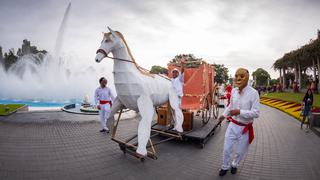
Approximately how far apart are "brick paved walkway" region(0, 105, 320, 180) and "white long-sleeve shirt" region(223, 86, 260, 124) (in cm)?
108

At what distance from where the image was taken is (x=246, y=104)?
3.47 m

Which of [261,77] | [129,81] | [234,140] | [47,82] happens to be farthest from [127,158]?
[261,77]

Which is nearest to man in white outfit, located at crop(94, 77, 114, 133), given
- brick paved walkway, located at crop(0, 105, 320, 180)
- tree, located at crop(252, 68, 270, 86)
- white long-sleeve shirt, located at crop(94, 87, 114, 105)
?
white long-sleeve shirt, located at crop(94, 87, 114, 105)

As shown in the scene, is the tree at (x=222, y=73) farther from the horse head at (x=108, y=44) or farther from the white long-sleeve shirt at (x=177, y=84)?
the horse head at (x=108, y=44)

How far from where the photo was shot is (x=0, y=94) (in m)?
19.4

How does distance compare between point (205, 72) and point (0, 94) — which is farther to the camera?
point (0, 94)

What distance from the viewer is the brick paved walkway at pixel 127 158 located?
366cm

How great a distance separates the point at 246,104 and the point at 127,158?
8.63 feet

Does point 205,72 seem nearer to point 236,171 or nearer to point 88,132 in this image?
point 236,171

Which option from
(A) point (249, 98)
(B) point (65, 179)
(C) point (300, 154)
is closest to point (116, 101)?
(B) point (65, 179)

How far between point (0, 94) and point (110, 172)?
20.9m

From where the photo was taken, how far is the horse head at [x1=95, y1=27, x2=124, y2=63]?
12.5ft

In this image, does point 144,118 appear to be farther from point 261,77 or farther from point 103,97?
point 261,77

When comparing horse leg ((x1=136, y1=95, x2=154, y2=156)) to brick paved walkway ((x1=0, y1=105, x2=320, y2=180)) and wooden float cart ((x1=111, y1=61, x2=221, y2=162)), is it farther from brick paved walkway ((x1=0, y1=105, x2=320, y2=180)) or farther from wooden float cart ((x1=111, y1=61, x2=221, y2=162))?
brick paved walkway ((x1=0, y1=105, x2=320, y2=180))
